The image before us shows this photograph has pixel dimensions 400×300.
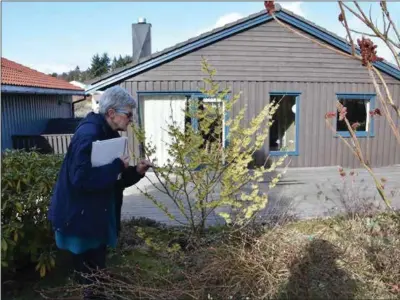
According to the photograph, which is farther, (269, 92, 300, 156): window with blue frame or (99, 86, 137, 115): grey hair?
(269, 92, 300, 156): window with blue frame

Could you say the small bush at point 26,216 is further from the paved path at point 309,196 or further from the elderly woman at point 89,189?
the paved path at point 309,196

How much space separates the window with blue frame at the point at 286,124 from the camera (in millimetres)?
10516

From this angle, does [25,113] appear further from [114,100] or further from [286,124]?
[114,100]

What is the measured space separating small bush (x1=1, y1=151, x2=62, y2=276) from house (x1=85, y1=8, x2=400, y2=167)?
20.5 ft

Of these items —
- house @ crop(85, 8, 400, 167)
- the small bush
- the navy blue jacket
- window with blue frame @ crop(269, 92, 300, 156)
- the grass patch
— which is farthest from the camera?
window with blue frame @ crop(269, 92, 300, 156)

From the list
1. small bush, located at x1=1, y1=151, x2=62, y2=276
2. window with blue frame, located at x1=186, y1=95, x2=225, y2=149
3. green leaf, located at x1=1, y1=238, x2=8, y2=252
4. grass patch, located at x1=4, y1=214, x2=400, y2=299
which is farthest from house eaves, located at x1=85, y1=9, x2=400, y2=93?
→ green leaf, located at x1=1, y1=238, x2=8, y2=252

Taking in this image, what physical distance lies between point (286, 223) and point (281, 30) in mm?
7322

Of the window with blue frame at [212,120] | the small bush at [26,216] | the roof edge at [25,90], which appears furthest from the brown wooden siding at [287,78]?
the small bush at [26,216]

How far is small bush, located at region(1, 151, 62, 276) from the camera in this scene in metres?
3.14

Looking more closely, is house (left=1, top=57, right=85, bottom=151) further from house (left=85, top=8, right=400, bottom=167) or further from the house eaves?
house (left=85, top=8, right=400, bottom=167)

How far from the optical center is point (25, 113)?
12422mm

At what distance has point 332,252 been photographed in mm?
3172

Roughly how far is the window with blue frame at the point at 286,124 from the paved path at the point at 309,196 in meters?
0.86

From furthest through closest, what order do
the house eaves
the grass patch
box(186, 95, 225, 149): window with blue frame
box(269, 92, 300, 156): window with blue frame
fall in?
box(269, 92, 300, 156): window with blue frame
the house eaves
box(186, 95, 225, 149): window with blue frame
the grass patch
